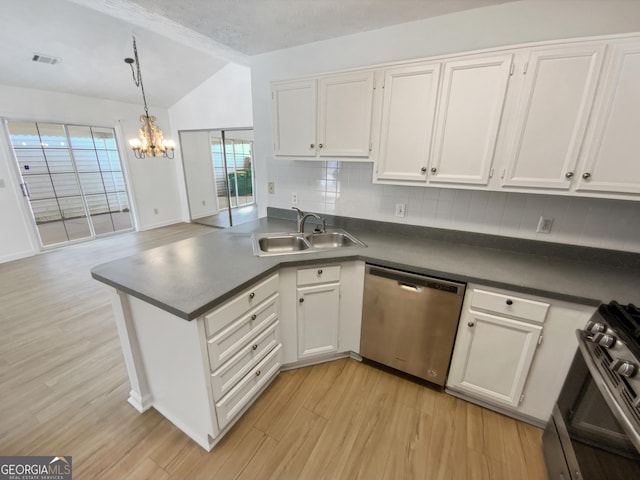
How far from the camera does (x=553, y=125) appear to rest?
1.36m

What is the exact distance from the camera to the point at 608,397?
2.96ft

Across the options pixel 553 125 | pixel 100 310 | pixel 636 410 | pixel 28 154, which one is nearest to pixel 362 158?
pixel 553 125

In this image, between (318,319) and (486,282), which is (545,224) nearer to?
(486,282)

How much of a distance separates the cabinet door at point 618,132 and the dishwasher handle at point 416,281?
0.83m

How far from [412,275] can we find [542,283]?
2.08ft

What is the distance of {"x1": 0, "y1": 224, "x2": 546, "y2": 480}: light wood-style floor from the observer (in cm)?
135

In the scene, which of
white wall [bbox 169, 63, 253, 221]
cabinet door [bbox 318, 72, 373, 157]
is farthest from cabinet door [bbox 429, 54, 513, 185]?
white wall [bbox 169, 63, 253, 221]

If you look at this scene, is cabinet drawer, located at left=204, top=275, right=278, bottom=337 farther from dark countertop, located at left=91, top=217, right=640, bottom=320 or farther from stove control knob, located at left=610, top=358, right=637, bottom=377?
stove control knob, located at left=610, top=358, right=637, bottom=377

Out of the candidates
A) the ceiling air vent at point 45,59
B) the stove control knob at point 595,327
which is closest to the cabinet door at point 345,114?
the stove control knob at point 595,327

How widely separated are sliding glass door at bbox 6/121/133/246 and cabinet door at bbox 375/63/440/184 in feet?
17.2

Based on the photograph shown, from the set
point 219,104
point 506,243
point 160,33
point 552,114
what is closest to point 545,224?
point 506,243

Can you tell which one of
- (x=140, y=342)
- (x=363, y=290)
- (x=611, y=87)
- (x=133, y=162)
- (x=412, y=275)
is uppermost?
(x=611, y=87)

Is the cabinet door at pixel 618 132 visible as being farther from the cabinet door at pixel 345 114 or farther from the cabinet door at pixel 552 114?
the cabinet door at pixel 345 114

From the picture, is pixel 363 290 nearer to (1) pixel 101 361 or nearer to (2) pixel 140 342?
(2) pixel 140 342
